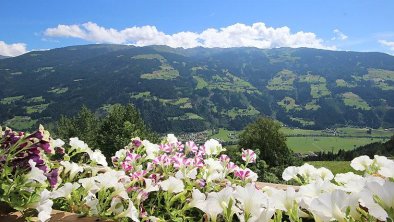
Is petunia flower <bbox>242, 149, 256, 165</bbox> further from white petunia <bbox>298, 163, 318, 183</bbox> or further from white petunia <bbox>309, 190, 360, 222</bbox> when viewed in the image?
white petunia <bbox>309, 190, 360, 222</bbox>

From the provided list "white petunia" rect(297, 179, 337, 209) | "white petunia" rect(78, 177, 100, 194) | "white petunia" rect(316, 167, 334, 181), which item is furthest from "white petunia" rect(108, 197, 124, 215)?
"white petunia" rect(316, 167, 334, 181)

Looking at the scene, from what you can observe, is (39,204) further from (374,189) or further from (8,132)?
(374,189)

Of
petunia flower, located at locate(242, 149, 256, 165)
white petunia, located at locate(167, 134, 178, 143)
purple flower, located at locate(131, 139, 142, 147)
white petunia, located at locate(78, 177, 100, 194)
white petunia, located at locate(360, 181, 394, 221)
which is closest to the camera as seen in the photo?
white petunia, located at locate(360, 181, 394, 221)

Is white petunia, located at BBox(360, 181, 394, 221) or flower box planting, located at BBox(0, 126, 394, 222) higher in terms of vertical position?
white petunia, located at BBox(360, 181, 394, 221)

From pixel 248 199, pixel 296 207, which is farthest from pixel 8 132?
pixel 296 207

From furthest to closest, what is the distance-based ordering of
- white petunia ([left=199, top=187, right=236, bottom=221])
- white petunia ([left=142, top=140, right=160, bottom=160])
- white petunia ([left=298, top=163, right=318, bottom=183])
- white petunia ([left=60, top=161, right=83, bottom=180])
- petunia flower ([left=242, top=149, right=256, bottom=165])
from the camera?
petunia flower ([left=242, top=149, right=256, bottom=165]) < white petunia ([left=142, top=140, right=160, bottom=160]) < white petunia ([left=60, top=161, right=83, bottom=180]) < white petunia ([left=298, top=163, right=318, bottom=183]) < white petunia ([left=199, top=187, right=236, bottom=221])

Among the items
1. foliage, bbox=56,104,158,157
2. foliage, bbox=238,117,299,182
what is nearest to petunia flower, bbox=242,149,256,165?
foliage, bbox=56,104,158,157

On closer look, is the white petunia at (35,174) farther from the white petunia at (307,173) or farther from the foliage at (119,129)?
the foliage at (119,129)

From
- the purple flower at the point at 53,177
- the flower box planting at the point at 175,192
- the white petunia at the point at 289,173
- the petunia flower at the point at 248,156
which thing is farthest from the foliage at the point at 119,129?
the white petunia at the point at 289,173

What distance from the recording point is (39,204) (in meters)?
3.19

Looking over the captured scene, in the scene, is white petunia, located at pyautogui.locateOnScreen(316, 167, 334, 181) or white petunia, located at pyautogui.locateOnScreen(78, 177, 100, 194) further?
white petunia, located at pyautogui.locateOnScreen(316, 167, 334, 181)

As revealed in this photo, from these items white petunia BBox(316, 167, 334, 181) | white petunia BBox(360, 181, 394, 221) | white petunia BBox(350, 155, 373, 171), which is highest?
white petunia BBox(360, 181, 394, 221)

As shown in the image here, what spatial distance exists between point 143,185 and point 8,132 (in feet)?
4.74

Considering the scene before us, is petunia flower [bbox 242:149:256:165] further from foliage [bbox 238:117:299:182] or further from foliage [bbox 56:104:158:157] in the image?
foliage [bbox 238:117:299:182]
